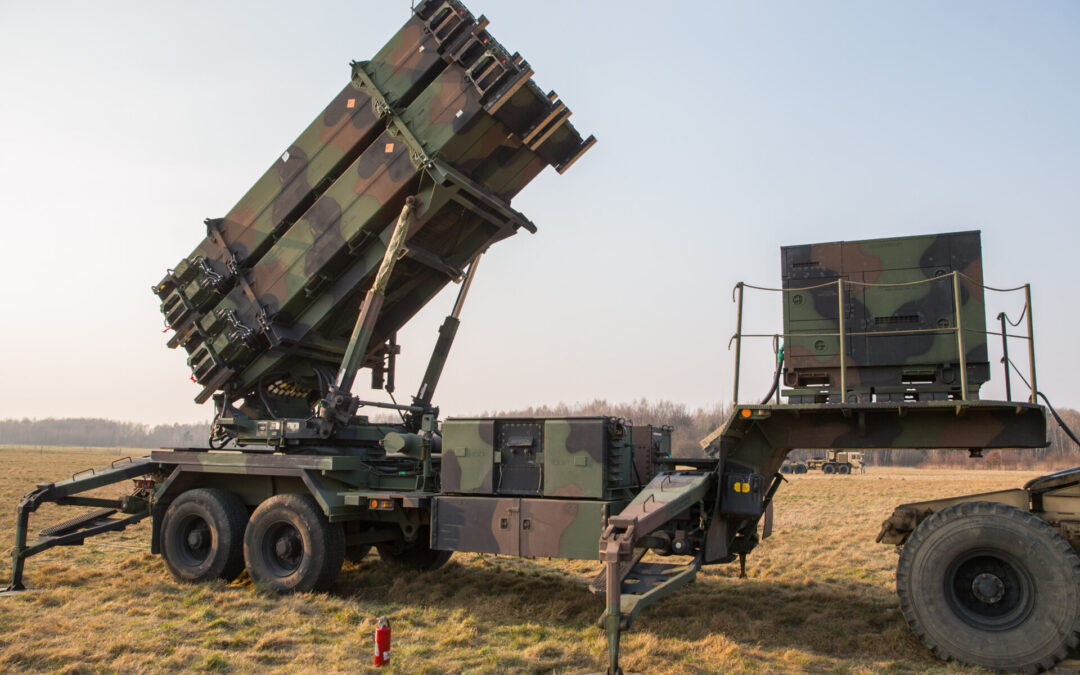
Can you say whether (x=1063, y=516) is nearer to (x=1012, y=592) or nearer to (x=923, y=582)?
(x=1012, y=592)

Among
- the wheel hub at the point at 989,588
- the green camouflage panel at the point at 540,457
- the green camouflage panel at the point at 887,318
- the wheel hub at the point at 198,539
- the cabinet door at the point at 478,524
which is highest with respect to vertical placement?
the green camouflage panel at the point at 887,318

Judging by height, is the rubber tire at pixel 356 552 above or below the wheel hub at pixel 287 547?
below

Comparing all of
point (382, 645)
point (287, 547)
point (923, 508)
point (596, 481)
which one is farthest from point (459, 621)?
point (923, 508)

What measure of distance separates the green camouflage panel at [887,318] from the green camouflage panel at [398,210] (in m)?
2.95

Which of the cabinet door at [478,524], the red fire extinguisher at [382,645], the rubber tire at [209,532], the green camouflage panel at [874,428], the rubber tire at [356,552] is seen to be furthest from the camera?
the rubber tire at [356,552]

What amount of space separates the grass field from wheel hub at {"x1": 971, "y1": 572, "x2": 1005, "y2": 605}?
522mm

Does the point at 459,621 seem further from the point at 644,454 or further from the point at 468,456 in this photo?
the point at 644,454

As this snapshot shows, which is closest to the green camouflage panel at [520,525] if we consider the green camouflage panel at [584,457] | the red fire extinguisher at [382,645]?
the green camouflage panel at [584,457]

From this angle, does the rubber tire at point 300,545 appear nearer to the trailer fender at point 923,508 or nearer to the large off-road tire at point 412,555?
the large off-road tire at point 412,555

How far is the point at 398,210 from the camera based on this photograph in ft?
27.0

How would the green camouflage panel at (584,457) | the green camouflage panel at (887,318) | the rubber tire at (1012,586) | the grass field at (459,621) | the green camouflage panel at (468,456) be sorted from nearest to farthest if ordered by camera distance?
1. the rubber tire at (1012,586)
2. the grass field at (459,621)
3. the green camouflage panel at (887,318)
4. the green camouflage panel at (584,457)
5. the green camouflage panel at (468,456)

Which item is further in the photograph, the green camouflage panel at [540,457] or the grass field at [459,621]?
the green camouflage panel at [540,457]

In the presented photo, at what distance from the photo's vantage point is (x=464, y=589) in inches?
327

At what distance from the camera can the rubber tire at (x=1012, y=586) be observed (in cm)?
510
